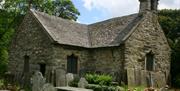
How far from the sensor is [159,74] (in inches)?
1187

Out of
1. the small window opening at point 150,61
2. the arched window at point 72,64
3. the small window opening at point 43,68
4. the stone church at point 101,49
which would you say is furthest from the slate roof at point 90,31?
the small window opening at point 150,61

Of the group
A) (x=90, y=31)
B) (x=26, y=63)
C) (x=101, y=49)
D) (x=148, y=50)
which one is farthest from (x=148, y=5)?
(x=26, y=63)

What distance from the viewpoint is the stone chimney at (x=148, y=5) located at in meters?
30.1

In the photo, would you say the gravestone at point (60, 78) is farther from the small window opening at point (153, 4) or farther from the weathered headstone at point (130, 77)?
the small window opening at point (153, 4)

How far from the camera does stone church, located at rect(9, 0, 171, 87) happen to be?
27.8 m

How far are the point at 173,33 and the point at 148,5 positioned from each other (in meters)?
11.3

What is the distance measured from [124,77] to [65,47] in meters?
5.86

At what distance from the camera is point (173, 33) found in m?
40.1

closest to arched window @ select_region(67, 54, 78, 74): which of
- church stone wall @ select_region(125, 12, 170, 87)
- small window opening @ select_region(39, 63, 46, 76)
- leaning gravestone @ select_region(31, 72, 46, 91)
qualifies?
small window opening @ select_region(39, 63, 46, 76)

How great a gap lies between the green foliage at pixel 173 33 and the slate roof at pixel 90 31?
644 centimetres

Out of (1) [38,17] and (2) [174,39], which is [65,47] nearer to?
(1) [38,17]

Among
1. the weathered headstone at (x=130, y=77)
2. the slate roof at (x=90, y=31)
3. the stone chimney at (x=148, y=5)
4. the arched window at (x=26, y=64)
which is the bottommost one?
the weathered headstone at (x=130, y=77)

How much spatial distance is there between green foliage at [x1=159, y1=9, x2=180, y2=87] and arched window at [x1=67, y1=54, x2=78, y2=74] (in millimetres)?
9883

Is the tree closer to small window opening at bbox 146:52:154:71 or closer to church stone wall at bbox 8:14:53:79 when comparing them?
church stone wall at bbox 8:14:53:79
